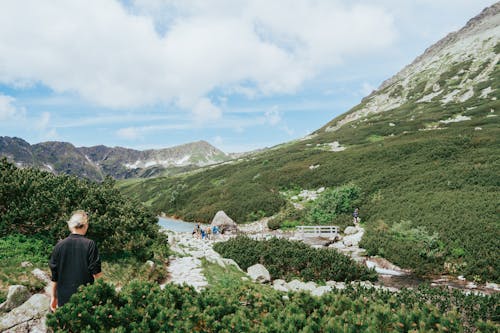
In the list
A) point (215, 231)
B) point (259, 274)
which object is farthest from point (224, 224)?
point (259, 274)

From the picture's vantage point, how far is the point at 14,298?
22.9ft

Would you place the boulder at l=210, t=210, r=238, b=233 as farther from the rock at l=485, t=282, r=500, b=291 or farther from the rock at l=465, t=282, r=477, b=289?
the rock at l=485, t=282, r=500, b=291

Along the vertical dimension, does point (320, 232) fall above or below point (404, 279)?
above

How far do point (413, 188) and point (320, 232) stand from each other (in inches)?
337

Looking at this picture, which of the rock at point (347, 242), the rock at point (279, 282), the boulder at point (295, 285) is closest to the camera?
the boulder at point (295, 285)

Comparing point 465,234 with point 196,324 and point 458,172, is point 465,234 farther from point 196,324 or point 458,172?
point 196,324

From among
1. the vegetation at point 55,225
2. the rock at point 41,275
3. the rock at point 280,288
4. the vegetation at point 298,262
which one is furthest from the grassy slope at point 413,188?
the rock at point 41,275

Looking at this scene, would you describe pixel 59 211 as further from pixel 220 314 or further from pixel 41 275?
pixel 220 314

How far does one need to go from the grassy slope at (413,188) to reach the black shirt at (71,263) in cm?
1522

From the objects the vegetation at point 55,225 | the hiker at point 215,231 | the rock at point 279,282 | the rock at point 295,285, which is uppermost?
the vegetation at point 55,225

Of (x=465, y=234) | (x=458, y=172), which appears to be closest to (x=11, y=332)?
(x=465, y=234)

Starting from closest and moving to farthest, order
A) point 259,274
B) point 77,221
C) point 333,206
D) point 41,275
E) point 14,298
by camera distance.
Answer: point 77,221, point 14,298, point 41,275, point 259,274, point 333,206

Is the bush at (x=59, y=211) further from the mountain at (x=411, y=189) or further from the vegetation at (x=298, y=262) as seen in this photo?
the vegetation at (x=298, y=262)

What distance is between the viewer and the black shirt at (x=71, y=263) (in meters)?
5.49
